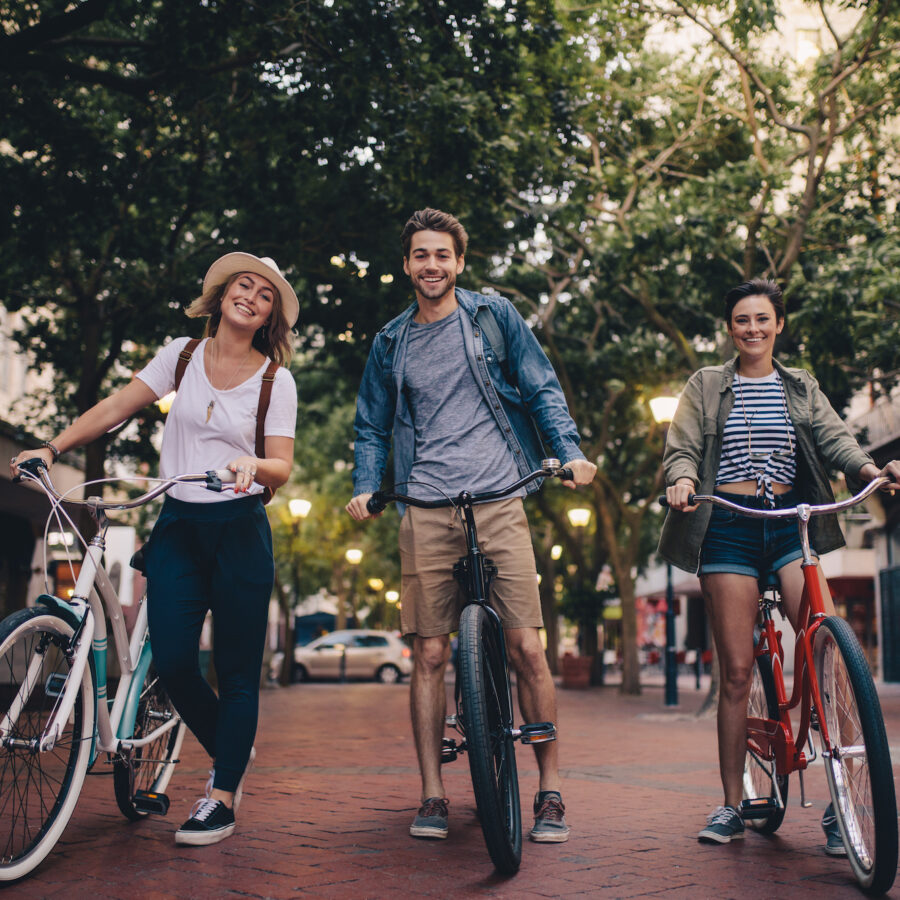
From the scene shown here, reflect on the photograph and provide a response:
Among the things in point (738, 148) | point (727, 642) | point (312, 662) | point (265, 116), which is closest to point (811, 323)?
point (738, 148)

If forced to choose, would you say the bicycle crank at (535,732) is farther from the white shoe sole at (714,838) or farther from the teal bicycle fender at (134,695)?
the teal bicycle fender at (134,695)

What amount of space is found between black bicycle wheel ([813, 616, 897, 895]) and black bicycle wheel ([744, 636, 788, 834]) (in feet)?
1.47

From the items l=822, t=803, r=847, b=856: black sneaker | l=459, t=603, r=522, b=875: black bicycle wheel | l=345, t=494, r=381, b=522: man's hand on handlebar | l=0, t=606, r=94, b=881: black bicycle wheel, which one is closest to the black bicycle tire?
l=822, t=803, r=847, b=856: black sneaker

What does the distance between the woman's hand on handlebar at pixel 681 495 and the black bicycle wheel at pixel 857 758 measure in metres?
0.65

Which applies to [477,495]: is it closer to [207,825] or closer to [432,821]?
[432,821]

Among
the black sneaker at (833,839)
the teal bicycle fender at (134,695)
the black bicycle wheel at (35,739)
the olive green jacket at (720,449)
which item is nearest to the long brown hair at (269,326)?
the teal bicycle fender at (134,695)

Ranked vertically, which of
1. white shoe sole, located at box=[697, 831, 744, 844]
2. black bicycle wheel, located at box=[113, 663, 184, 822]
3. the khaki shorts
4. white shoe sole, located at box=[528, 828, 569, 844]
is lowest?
white shoe sole, located at box=[697, 831, 744, 844]

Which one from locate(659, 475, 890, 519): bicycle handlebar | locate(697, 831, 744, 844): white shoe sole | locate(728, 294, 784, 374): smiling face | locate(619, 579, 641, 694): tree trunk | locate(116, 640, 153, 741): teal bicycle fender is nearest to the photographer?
locate(659, 475, 890, 519): bicycle handlebar

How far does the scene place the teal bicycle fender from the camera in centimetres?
371

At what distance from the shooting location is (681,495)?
152 inches

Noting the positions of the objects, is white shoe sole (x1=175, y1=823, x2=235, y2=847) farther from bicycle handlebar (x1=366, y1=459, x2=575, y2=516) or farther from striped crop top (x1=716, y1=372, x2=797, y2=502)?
striped crop top (x1=716, y1=372, x2=797, y2=502)

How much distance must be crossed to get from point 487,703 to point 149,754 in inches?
59.6

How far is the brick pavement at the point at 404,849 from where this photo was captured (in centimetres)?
319

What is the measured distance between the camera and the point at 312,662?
98.4 ft
